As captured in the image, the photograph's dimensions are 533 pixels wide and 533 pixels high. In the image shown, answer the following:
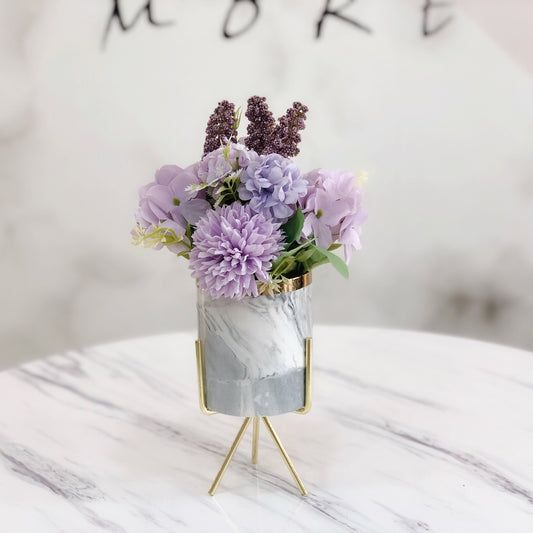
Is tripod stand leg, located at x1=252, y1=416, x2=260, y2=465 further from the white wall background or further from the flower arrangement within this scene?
the white wall background

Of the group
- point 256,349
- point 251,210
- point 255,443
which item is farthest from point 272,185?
point 255,443

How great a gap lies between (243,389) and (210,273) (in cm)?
16

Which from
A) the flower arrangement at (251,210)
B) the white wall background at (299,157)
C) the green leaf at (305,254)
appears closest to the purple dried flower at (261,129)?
the flower arrangement at (251,210)

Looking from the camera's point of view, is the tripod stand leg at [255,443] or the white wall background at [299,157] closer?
the tripod stand leg at [255,443]

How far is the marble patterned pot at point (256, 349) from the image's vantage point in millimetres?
935

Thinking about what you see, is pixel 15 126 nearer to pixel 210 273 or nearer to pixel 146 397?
pixel 146 397

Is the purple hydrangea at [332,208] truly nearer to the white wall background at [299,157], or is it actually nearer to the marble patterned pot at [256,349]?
the marble patterned pot at [256,349]

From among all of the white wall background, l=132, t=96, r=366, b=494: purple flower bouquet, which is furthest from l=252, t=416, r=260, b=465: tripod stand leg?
the white wall background

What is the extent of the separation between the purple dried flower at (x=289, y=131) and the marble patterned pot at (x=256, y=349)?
158 millimetres

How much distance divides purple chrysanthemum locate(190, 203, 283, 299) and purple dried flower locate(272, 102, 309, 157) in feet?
0.29

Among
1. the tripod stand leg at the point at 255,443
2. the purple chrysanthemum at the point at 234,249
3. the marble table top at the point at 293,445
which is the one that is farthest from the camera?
the tripod stand leg at the point at 255,443

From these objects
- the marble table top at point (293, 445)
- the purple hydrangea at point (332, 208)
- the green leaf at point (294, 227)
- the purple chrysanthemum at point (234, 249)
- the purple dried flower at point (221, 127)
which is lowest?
the marble table top at point (293, 445)

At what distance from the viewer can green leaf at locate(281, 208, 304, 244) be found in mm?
901

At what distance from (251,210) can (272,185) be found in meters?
0.04
